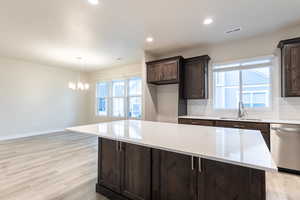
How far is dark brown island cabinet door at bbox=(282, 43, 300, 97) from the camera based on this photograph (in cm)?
277

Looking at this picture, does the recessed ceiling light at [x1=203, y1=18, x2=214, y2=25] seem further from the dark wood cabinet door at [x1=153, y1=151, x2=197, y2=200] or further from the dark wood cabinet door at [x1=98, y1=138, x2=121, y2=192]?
the dark wood cabinet door at [x1=98, y1=138, x2=121, y2=192]

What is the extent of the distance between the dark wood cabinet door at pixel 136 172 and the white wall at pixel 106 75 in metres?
4.34

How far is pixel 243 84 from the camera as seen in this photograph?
3602 millimetres

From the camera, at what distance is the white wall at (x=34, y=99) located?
197 inches

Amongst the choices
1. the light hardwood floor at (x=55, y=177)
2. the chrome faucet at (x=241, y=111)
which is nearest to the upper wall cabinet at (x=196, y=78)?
the chrome faucet at (x=241, y=111)

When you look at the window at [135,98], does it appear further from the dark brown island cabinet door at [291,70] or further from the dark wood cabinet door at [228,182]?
the dark wood cabinet door at [228,182]

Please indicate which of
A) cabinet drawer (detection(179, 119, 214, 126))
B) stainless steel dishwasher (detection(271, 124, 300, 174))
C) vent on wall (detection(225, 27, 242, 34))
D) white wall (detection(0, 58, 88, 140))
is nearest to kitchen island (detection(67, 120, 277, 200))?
stainless steel dishwasher (detection(271, 124, 300, 174))

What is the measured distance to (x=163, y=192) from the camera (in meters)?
1.55

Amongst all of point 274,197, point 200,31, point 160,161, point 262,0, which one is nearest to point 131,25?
point 200,31

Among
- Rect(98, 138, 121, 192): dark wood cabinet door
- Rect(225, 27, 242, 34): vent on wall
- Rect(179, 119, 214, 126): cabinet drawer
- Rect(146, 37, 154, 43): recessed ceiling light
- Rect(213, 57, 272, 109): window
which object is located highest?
Rect(146, 37, 154, 43): recessed ceiling light

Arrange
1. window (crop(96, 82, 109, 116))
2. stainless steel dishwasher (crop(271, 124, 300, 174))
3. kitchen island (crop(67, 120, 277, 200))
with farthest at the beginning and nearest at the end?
window (crop(96, 82, 109, 116))
stainless steel dishwasher (crop(271, 124, 300, 174))
kitchen island (crop(67, 120, 277, 200))

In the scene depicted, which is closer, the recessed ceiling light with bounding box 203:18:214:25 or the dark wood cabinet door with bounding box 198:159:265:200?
the dark wood cabinet door with bounding box 198:159:265:200

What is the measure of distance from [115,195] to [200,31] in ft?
11.0

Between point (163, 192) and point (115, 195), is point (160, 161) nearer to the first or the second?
point (163, 192)
